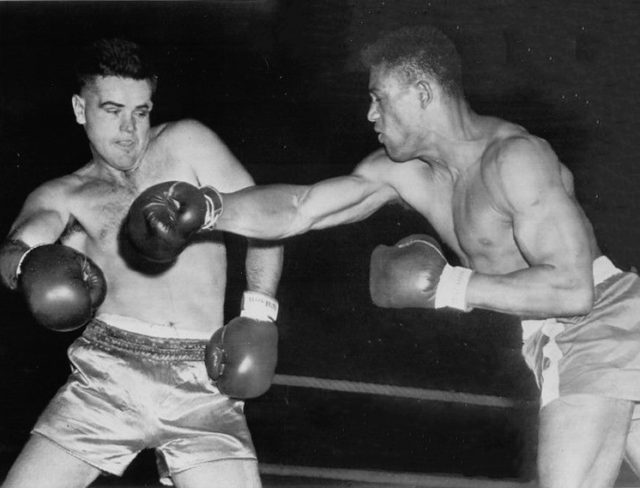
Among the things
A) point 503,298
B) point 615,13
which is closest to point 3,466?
point 503,298

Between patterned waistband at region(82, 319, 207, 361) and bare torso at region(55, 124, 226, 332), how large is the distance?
0.14 feet

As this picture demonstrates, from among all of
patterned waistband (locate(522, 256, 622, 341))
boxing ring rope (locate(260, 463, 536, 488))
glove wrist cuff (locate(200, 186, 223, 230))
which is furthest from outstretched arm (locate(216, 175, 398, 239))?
boxing ring rope (locate(260, 463, 536, 488))

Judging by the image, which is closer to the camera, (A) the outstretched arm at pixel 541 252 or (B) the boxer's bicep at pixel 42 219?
(A) the outstretched arm at pixel 541 252

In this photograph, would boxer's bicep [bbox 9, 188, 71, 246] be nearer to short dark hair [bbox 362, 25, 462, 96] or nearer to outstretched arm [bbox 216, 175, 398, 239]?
outstretched arm [bbox 216, 175, 398, 239]

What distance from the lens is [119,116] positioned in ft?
6.77

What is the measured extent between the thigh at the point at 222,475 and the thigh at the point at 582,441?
23.7 inches

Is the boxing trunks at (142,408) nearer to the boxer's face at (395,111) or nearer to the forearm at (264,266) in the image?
the forearm at (264,266)

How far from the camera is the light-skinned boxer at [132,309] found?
1849mm

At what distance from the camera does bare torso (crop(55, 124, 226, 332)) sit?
2.01 metres

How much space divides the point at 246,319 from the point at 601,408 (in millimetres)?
782

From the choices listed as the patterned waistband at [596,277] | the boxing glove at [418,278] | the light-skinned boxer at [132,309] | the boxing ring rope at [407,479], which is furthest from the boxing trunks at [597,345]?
the boxing ring rope at [407,479]

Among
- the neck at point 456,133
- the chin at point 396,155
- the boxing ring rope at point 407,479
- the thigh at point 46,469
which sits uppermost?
the neck at point 456,133

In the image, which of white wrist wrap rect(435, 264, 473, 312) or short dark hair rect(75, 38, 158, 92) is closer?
white wrist wrap rect(435, 264, 473, 312)

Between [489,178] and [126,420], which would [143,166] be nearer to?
[126,420]
